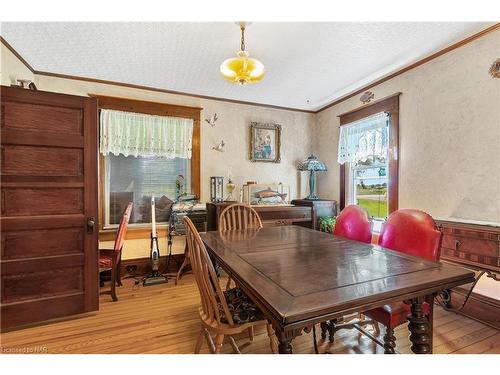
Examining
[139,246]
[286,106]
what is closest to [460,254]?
[286,106]

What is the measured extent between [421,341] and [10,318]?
2.89 metres

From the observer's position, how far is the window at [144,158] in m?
3.29

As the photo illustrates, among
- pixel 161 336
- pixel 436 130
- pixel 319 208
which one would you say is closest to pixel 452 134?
pixel 436 130

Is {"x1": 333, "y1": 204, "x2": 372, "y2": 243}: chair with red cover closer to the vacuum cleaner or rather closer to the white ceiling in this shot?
the white ceiling

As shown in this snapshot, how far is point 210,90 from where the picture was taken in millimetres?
3518

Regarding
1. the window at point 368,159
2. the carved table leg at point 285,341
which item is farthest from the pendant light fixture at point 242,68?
the window at point 368,159

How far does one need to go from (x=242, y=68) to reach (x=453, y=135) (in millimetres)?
2152

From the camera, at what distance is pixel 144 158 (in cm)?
351

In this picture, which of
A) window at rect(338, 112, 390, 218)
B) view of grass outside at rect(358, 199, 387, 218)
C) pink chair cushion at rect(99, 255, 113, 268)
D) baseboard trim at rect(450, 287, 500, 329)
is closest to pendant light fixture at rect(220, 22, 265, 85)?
window at rect(338, 112, 390, 218)

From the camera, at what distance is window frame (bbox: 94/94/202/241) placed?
3.25 m

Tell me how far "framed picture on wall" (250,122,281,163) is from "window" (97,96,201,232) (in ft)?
2.93

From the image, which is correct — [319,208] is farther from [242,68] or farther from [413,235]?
[242,68]

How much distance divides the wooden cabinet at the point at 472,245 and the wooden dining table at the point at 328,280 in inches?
34.1
